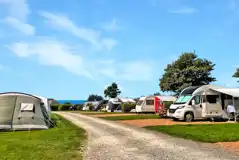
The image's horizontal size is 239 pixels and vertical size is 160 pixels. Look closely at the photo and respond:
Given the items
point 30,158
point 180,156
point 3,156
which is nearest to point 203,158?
point 180,156

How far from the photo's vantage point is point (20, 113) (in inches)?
720

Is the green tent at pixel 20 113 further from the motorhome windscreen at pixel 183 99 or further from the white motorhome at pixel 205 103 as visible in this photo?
the motorhome windscreen at pixel 183 99

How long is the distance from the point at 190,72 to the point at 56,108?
3464 centimetres

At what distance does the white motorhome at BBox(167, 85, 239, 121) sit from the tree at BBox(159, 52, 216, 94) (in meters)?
20.7

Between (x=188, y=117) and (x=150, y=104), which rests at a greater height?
(x=150, y=104)

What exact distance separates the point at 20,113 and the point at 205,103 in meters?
13.5

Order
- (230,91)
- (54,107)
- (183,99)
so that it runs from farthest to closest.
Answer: (54,107) < (183,99) < (230,91)

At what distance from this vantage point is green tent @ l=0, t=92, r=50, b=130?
1788 centimetres

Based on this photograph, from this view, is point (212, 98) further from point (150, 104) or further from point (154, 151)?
point (154, 151)

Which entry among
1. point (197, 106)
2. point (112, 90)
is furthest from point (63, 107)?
point (197, 106)

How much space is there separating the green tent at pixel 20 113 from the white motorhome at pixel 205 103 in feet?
34.0

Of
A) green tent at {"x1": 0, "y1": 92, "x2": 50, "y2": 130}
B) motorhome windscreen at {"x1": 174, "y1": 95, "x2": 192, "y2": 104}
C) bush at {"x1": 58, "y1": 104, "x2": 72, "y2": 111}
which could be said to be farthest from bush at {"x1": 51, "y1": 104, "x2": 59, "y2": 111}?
green tent at {"x1": 0, "y1": 92, "x2": 50, "y2": 130}

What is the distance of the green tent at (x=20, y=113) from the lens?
1788 centimetres

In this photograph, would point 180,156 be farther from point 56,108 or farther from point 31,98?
point 56,108
